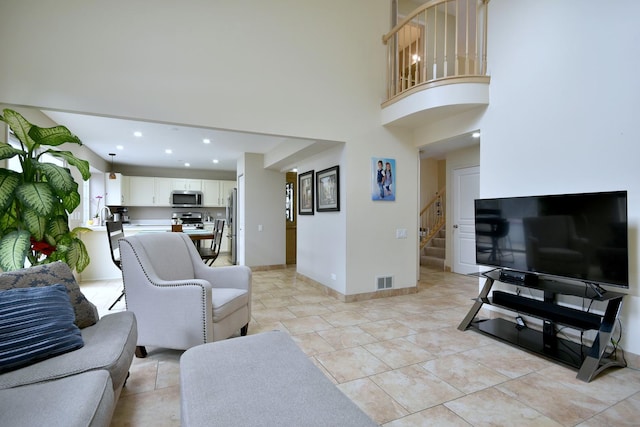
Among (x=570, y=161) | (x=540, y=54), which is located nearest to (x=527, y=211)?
(x=570, y=161)

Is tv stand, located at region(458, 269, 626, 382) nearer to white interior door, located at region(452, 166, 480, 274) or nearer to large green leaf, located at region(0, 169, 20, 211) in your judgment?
white interior door, located at region(452, 166, 480, 274)

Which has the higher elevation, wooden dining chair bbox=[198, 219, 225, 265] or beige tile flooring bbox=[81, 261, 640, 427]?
wooden dining chair bbox=[198, 219, 225, 265]

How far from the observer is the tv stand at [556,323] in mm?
2244

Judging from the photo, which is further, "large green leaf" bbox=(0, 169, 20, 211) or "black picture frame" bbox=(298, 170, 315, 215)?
"black picture frame" bbox=(298, 170, 315, 215)

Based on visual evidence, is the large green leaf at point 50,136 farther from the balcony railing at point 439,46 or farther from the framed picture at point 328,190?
the balcony railing at point 439,46

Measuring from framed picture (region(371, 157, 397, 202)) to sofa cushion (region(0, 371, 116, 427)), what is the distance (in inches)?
138

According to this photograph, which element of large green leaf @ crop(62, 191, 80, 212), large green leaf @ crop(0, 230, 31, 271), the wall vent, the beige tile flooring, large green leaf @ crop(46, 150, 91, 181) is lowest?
the beige tile flooring

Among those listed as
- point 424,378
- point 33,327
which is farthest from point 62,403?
point 424,378

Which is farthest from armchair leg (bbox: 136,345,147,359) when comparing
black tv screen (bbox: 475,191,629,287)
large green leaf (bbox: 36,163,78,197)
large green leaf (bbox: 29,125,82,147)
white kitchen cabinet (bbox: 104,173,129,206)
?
white kitchen cabinet (bbox: 104,173,129,206)

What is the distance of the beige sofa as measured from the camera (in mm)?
1101

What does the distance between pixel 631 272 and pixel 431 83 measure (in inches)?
98.6

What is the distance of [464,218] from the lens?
5.86 meters

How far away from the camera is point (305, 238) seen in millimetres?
5344

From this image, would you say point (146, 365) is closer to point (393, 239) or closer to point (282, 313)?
point (282, 313)
